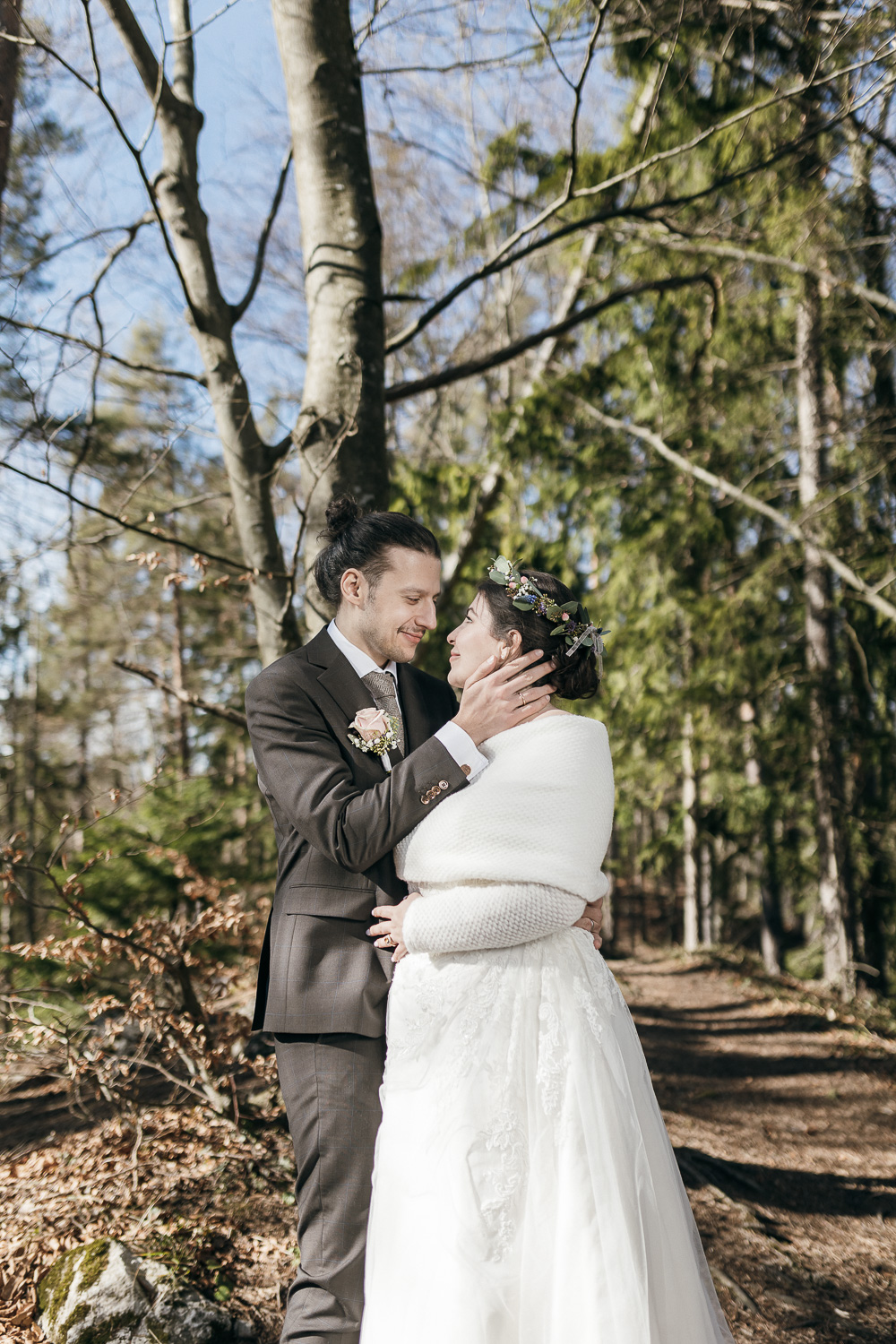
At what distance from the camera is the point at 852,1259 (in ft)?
12.7

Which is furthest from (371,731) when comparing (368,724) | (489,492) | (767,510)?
(767,510)

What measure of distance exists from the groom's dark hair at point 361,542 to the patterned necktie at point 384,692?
27 cm

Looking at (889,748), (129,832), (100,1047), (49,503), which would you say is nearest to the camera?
(100,1047)

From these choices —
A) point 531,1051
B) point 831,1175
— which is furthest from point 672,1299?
point 831,1175

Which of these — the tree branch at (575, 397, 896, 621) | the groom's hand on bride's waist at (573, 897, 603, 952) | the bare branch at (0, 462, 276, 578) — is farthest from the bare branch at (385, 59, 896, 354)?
the tree branch at (575, 397, 896, 621)

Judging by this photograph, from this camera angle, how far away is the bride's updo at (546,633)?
2.49 m

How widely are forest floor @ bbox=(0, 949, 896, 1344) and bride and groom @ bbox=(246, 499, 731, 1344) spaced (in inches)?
47.0

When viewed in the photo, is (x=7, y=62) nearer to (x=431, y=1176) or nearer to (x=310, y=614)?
(x=310, y=614)

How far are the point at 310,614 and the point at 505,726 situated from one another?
1.69 meters

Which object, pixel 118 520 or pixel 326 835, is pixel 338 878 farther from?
pixel 118 520

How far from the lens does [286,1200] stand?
141 inches

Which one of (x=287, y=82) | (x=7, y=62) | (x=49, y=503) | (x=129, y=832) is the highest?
(x=7, y=62)

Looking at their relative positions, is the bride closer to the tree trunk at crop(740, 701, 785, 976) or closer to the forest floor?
the forest floor

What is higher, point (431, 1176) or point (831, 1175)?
point (431, 1176)
